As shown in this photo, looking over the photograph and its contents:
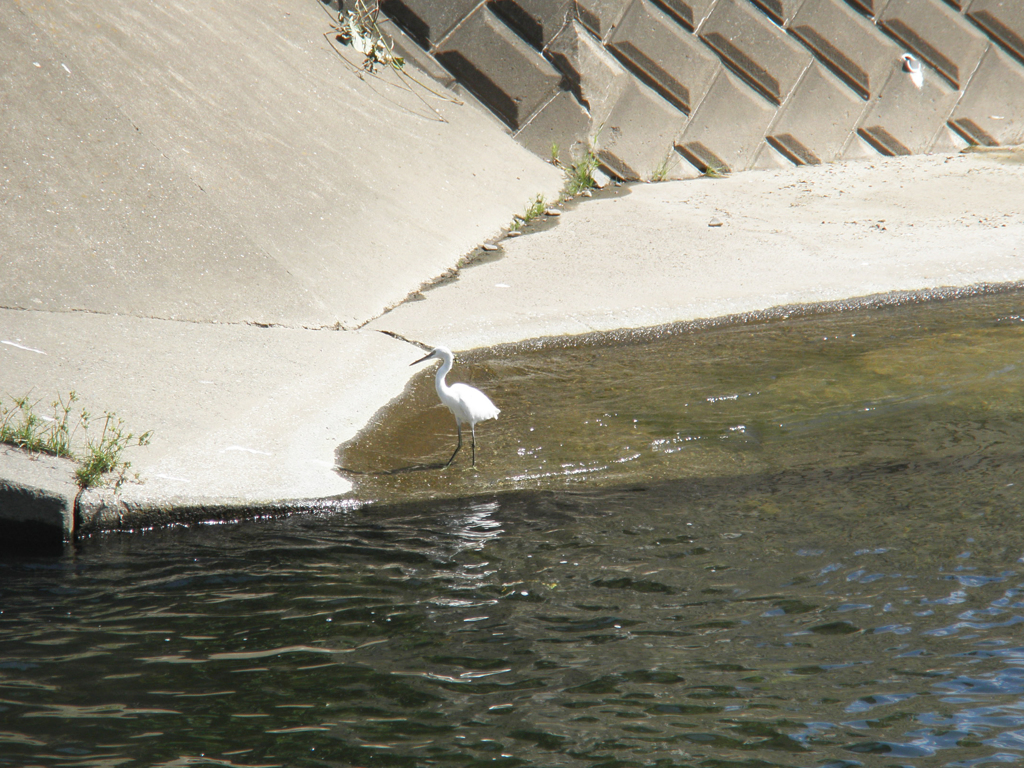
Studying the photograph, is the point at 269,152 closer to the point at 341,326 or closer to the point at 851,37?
the point at 341,326

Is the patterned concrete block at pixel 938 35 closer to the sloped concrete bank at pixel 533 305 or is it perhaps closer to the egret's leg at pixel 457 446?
the sloped concrete bank at pixel 533 305

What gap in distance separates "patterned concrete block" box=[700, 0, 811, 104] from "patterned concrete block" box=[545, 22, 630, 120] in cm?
125

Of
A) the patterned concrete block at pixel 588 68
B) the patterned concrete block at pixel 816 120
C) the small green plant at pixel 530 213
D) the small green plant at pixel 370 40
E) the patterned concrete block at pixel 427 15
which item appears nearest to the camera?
the small green plant at pixel 530 213

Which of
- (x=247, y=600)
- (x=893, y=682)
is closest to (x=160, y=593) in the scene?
(x=247, y=600)

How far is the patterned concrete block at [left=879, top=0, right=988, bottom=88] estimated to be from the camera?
1110 cm

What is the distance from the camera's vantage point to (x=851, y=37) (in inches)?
431

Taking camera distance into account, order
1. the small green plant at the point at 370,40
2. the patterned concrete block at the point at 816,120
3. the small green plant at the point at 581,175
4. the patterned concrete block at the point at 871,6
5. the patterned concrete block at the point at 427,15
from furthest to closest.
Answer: the patterned concrete block at the point at 871,6
the patterned concrete block at the point at 816,120
the patterned concrete block at the point at 427,15
the small green plant at the point at 370,40
the small green plant at the point at 581,175

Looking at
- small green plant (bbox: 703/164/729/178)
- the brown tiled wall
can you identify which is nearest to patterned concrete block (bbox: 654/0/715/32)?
the brown tiled wall

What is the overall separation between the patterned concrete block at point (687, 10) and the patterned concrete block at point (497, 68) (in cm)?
161

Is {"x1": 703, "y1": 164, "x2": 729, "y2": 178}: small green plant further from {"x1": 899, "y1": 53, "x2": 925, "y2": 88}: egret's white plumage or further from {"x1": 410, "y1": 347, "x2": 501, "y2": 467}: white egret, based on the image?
{"x1": 410, "y1": 347, "x2": 501, "y2": 467}: white egret

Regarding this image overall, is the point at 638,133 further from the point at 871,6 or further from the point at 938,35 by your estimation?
the point at 938,35

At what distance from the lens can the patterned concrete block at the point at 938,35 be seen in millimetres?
11102

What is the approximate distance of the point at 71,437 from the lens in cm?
466

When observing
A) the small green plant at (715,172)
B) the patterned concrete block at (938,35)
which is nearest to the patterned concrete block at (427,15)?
the small green plant at (715,172)
